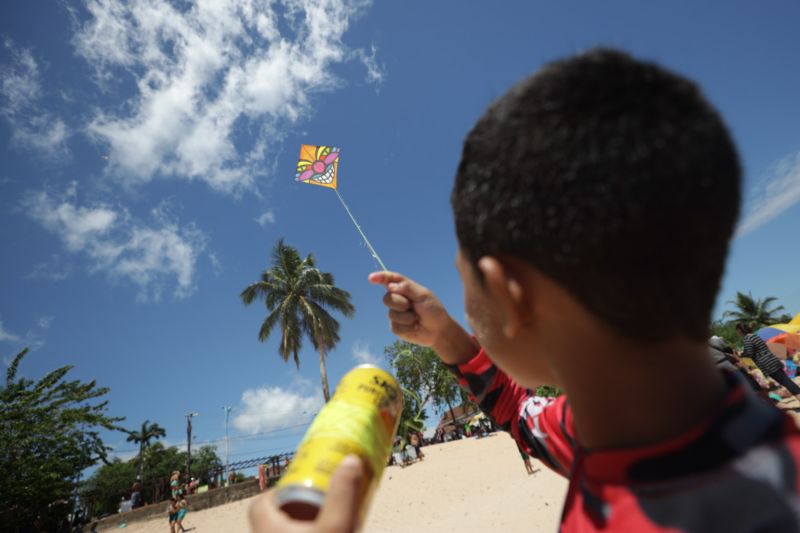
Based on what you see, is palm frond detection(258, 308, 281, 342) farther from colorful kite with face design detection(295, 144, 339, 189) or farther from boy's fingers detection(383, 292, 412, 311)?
boy's fingers detection(383, 292, 412, 311)

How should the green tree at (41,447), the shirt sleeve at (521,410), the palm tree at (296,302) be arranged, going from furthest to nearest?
the palm tree at (296,302), the green tree at (41,447), the shirt sleeve at (521,410)

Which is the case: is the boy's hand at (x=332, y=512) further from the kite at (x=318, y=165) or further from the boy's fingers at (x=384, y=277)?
the kite at (x=318, y=165)

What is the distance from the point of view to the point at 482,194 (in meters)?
0.79

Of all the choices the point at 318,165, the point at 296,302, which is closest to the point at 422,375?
the point at 296,302

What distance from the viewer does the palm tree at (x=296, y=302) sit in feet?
71.9

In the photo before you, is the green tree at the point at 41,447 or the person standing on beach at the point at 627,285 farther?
the green tree at the point at 41,447

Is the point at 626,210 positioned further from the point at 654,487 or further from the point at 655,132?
the point at 654,487

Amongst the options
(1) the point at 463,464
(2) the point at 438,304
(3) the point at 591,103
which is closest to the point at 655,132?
(3) the point at 591,103

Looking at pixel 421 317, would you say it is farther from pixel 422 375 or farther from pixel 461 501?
pixel 422 375

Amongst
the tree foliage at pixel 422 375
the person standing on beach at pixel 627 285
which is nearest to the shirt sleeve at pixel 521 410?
the person standing on beach at pixel 627 285

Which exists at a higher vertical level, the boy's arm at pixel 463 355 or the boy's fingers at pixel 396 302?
the boy's fingers at pixel 396 302

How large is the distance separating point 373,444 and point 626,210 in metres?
0.76

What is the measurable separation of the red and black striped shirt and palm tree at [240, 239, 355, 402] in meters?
21.2

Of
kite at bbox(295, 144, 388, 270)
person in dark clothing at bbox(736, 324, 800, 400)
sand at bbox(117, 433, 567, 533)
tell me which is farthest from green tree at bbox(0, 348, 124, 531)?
person in dark clothing at bbox(736, 324, 800, 400)
